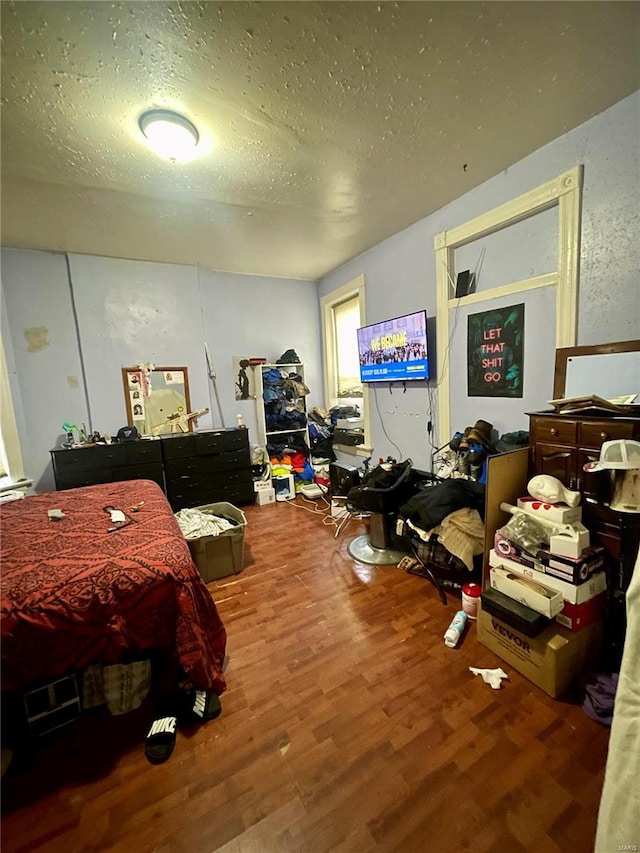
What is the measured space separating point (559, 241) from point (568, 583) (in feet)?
6.20

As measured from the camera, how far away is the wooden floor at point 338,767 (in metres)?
1.02

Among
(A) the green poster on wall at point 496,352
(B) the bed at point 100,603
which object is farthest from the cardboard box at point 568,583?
(B) the bed at point 100,603

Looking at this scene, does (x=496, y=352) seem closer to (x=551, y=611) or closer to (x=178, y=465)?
(x=551, y=611)

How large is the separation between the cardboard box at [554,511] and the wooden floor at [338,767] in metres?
0.75

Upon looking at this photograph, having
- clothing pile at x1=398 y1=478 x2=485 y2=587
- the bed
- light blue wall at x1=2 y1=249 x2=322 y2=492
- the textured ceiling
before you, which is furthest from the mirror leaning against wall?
clothing pile at x1=398 y1=478 x2=485 y2=587

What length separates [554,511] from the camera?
4.98 feet

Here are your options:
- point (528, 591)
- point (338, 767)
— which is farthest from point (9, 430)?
point (528, 591)

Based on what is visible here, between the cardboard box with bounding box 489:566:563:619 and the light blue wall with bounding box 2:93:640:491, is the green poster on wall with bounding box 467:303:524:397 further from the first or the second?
the cardboard box with bounding box 489:566:563:619

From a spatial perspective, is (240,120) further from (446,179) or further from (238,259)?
(238,259)

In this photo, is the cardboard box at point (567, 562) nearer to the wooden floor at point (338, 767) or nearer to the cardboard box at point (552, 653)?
the cardboard box at point (552, 653)

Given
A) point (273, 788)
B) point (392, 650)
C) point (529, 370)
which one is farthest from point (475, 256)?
point (273, 788)

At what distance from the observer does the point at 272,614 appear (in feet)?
6.59

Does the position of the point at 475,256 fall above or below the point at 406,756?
above

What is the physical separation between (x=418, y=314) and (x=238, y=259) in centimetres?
210
